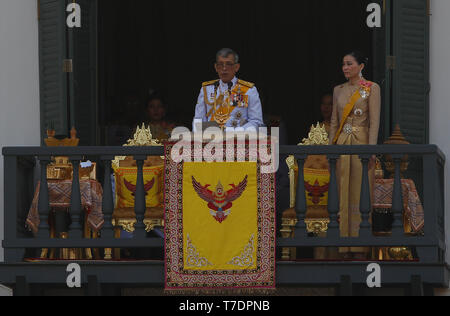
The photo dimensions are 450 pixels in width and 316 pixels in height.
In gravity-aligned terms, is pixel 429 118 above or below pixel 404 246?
above

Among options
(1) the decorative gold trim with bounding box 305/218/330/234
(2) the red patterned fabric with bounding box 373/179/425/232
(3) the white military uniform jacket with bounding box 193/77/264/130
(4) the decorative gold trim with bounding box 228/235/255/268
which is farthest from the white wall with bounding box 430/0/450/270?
(4) the decorative gold trim with bounding box 228/235/255/268

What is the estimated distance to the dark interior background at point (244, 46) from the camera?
58.7ft

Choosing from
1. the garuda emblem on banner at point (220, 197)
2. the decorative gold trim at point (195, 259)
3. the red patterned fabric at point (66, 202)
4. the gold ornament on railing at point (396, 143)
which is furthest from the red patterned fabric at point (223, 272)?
the gold ornament on railing at point (396, 143)

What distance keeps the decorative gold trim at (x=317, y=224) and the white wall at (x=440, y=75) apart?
1.29 m

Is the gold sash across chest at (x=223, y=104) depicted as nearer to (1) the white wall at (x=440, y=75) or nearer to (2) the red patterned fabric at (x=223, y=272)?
(2) the red patterned fabric at (x=223, y=272)

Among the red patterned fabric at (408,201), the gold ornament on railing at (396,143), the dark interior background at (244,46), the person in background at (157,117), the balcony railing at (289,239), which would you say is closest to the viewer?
the balcony railing at (289,239)

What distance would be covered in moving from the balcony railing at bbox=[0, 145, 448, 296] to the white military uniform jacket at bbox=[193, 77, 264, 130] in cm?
59

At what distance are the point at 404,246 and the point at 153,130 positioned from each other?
11.7ft

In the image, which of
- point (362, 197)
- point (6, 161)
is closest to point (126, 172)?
point (6, 161)

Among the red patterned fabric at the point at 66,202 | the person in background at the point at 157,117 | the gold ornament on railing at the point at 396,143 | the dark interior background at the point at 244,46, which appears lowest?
the red patterned fabric at the point at 66,202

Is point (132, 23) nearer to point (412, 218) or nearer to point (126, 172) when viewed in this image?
point (126, 172)

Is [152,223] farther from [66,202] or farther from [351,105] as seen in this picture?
[351,105]

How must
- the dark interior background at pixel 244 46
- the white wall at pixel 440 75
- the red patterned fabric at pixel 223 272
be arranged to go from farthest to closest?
the dark interior background at pixel 244 46, the white wall at pixel 440 75, the red patterned fabric at pixel 223 272

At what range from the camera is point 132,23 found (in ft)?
59.0
